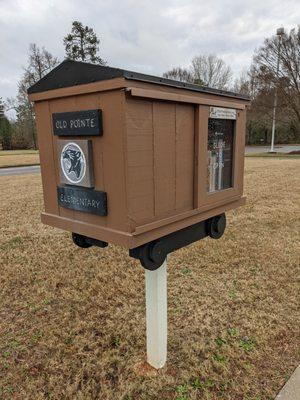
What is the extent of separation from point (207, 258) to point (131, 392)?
6.49 ft

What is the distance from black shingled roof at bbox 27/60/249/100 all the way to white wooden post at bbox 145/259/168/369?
0.98m

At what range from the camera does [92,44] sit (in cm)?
2592

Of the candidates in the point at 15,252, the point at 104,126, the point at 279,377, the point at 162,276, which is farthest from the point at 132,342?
the point at 15,252

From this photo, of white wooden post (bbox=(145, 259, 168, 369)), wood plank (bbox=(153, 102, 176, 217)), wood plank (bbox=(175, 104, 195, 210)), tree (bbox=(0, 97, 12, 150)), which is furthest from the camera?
tree (bbox=(0, 97, 12, 150))

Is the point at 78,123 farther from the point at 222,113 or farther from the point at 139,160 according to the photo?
the point at 222,113

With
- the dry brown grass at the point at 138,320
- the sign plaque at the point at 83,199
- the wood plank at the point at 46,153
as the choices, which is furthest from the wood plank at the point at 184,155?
the dry brown grass at the point at 138,320

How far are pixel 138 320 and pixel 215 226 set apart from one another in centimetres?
110

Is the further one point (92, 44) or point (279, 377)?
point (92, 44)

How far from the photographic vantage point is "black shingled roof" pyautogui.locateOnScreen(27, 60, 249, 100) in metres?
1.14

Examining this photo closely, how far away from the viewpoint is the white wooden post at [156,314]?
1.81 m

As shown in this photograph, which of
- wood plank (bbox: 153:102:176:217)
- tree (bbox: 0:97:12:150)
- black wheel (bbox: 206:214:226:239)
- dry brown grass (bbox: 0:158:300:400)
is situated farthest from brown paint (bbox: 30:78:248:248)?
tree (bbox: 0:97:12:150)

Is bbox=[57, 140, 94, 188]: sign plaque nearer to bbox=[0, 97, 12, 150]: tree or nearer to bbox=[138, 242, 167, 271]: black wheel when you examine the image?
bbox=[138, 242, 167, 271]: black wheel

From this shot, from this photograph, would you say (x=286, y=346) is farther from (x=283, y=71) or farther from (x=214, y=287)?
(x=283, y=71)

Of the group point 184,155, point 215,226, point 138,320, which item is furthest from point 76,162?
point 138,320
